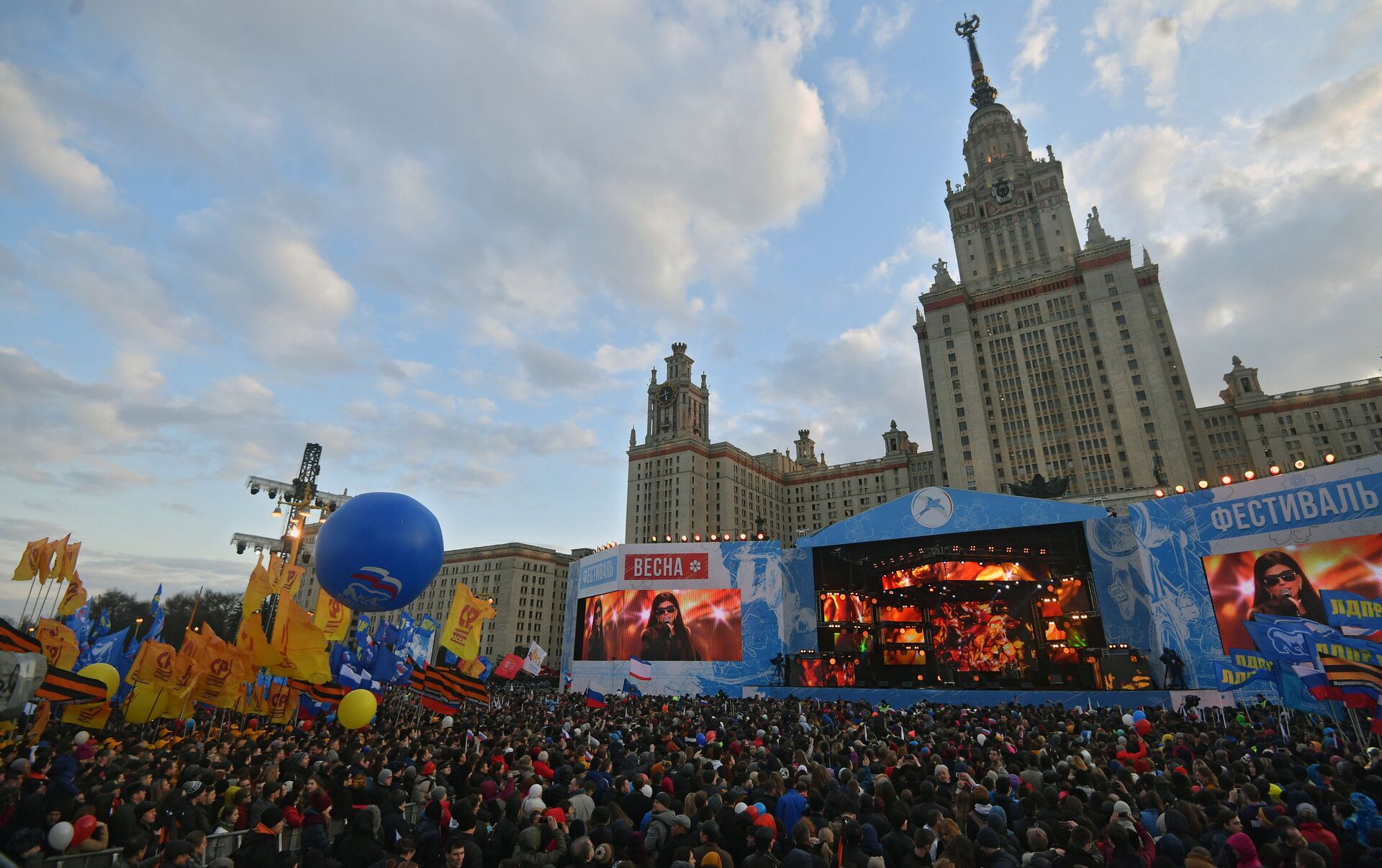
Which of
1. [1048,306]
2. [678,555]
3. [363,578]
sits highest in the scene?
[1048,306]

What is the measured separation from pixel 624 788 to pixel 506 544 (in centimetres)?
11486

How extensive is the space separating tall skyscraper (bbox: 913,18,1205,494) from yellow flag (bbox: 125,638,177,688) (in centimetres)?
7769

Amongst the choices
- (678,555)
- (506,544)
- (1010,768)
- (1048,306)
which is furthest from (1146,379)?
(506,544)

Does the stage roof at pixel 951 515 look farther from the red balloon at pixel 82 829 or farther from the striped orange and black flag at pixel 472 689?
the red balloon at pixel 82 829

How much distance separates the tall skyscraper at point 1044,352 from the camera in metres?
72.6

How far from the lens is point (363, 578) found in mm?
12492

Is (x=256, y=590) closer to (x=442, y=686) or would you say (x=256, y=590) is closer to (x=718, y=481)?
(x=442, y=686)

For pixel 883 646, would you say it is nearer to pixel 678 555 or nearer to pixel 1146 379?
pixel 678 555

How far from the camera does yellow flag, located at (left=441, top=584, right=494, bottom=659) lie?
65.7 feet

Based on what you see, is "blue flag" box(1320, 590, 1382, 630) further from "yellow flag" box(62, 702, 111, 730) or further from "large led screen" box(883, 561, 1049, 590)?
"yellow flag" box(62, 702, 111, 730)

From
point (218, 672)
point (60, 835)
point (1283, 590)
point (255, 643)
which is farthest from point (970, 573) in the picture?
point (60, 835)

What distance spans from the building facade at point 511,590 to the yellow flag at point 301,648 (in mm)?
99746

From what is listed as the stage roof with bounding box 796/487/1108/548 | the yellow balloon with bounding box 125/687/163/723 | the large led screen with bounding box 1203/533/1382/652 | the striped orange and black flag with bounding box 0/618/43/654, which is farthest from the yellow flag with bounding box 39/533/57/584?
the large led screen with bounding box 1203/533/1382/652

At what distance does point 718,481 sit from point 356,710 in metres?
102
